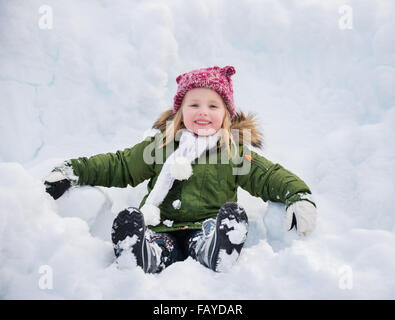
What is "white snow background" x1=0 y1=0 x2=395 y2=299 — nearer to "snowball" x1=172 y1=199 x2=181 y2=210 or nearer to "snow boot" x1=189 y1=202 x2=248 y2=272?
"snow boot" x1=189 y1=202 x2=248 y2=272

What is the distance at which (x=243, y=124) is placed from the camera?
171cm

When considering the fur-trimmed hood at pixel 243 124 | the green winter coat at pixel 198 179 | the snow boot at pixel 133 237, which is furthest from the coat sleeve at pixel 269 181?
the snow boot at pixel 133 237

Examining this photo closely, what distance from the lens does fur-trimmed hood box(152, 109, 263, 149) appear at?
171 cm

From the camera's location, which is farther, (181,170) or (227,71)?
(227,71)

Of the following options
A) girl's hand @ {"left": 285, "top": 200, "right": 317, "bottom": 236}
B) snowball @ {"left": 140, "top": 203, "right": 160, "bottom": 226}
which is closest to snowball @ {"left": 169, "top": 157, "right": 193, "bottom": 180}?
snowball @ {"left": 140, "top": 203, "right": 160, "bottom": 226}

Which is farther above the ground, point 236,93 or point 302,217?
point 236,93

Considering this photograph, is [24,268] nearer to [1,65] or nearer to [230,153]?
[230,153]

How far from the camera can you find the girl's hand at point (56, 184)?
143cm

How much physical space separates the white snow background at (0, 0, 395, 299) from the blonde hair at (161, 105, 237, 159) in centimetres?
22

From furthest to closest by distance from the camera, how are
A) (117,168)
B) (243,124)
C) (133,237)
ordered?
(243,124) < (117,168) < (133,237)

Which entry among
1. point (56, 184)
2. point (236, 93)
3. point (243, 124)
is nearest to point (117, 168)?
point (56, 184)

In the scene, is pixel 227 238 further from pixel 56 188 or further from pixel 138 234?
pixel 56 188

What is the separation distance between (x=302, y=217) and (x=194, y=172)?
471mm

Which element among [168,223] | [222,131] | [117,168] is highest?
[222,131]
